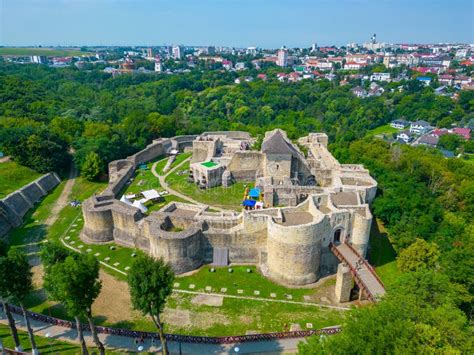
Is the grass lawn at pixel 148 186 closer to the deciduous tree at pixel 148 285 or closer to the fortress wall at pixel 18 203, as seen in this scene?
the fortress wall at pixel 18 203

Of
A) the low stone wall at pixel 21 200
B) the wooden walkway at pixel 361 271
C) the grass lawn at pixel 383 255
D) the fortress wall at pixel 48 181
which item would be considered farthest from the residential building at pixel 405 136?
the low stone wall at pixel 21 200

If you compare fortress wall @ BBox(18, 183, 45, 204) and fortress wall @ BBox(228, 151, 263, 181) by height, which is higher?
fortress wall @ BBox(228, 151, 263, 181)

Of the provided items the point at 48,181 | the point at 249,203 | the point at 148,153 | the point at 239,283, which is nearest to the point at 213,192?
the point at 249,203

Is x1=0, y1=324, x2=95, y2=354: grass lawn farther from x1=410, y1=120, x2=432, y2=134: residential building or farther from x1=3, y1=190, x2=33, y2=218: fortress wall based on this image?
x1=410, y1=120, x2=432, y2=134: residential building

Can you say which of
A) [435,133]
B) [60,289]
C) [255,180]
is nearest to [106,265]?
[60,289]

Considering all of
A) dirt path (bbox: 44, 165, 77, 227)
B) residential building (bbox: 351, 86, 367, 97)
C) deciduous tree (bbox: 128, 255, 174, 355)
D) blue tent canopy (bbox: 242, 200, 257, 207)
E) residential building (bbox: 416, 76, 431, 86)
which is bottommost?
dirt path (bbox: 44, 165, 77, 227)

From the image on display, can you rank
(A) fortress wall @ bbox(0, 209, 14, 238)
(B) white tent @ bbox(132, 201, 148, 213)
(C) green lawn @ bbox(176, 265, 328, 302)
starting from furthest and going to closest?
(B) white tent @ bbox(132, 201, 148, 213) < (A) fortress wall @ bbox(0, 209, 14, 238) < (C) green lawn @ bbox(176, 265, 328, 302)

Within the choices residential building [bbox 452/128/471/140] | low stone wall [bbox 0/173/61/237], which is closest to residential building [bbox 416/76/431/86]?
residential building [bbox 452/128/471/140]
